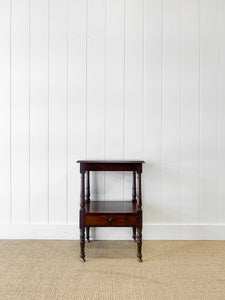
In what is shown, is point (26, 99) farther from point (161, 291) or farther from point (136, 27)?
point (161, 291)

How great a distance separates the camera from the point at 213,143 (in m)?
2.75

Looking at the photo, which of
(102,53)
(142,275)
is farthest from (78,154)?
(142,275)

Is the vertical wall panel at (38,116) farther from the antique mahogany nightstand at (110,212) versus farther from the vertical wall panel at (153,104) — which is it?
the vertical wall panel at (153,104)

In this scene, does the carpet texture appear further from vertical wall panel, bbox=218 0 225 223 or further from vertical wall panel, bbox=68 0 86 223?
vertical wall panel, bbox=68 0 86 223

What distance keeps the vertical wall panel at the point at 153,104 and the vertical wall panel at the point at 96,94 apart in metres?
0.39

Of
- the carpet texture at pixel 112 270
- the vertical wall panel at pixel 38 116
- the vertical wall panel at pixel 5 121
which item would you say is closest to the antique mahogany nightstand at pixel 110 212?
the carpet texture at pixel 112 270

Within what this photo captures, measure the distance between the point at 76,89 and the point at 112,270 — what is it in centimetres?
157

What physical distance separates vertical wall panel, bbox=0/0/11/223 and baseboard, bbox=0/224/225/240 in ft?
0.51

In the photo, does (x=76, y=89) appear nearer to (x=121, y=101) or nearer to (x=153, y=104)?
(x=121, y=101)

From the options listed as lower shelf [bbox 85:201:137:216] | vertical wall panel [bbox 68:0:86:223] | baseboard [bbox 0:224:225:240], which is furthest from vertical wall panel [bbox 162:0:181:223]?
vertical wall panel [bbox 68:0:86:223]

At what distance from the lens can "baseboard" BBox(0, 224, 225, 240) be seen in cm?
273

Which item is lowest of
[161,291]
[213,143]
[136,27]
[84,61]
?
[161,291]

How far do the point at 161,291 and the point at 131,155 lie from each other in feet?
4.11

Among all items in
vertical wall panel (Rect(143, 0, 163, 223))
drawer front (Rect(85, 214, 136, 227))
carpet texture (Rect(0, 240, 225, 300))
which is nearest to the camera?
carpet texture (Rect(0, 240, 225, 300))
